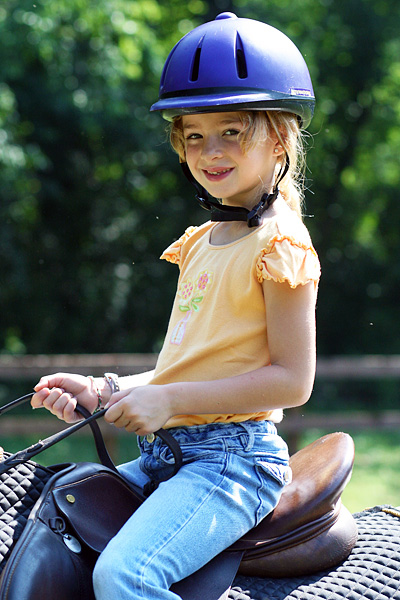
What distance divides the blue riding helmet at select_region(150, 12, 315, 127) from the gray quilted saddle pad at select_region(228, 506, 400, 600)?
4.23 feet

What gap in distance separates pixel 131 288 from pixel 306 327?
11475 millimetres

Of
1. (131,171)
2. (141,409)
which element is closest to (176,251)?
(141,409)

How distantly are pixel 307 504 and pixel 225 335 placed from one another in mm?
511

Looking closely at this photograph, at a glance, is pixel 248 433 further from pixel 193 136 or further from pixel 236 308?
pixel 193 136

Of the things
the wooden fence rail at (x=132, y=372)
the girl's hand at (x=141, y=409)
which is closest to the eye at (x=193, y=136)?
the girl's hand at (x=141, y=409)

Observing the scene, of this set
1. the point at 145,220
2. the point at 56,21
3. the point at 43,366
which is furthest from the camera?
the point at 145,220

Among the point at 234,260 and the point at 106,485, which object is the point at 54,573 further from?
the point at 234,260

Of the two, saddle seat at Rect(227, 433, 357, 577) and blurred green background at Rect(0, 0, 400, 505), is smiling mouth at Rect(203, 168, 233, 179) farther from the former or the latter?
blurred green background at Rect(0, 0, 400, 505)

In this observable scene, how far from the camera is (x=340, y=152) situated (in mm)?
14773

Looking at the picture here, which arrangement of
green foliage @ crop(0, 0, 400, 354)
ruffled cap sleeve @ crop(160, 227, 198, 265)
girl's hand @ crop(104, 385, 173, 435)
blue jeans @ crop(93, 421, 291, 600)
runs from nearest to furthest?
blue jeans @ crop(93, 421, 291, 600)
girl's hand @ crop(104, 385, 173, 435)
ruffled cap sleeve @ crop(160, 227, 198, 265)
green foliage @ crop(0, 0, 400, 354)

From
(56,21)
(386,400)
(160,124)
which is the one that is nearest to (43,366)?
(56,21)

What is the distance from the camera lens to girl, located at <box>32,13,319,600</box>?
6.20ft

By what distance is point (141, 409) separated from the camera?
189 centimetres

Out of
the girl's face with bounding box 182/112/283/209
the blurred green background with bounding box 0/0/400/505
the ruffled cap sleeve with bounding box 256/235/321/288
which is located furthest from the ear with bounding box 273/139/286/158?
the blurred green background with bounding box 0/0/400/505
